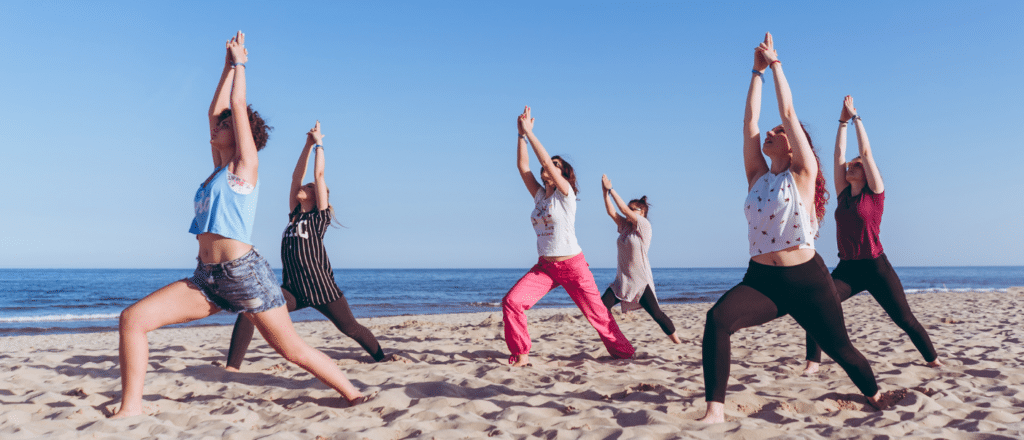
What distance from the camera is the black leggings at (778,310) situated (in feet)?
9.85

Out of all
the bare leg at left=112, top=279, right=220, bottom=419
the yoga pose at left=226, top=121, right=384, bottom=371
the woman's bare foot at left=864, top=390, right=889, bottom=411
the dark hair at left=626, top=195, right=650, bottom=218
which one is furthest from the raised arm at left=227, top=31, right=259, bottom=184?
the dark hair at left=626, top=195, right=650, bottom=218

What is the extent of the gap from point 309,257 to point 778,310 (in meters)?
3.40

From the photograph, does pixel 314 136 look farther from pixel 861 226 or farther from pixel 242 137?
pixel 861 226

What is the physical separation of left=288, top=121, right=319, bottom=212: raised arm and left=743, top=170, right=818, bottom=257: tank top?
3.39 m

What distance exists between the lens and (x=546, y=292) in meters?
5.12

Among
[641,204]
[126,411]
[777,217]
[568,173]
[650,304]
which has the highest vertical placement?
[568,173]

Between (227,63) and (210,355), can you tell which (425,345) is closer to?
(210,355)

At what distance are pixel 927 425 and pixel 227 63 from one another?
13.9ft

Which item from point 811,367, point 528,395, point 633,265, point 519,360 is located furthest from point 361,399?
point 633,265

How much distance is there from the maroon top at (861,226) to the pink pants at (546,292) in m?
2.00

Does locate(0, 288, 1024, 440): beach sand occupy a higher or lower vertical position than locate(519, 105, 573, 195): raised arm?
lower

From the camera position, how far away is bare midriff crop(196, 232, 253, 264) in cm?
302

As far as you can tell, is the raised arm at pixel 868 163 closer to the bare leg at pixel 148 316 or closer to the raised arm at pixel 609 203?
the raised arm at pixel 609 203

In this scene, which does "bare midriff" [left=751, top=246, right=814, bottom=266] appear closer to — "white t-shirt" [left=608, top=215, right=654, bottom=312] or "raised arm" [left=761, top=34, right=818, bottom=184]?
"raised arm" [left=761, top=34, right=818, bottom=184]
